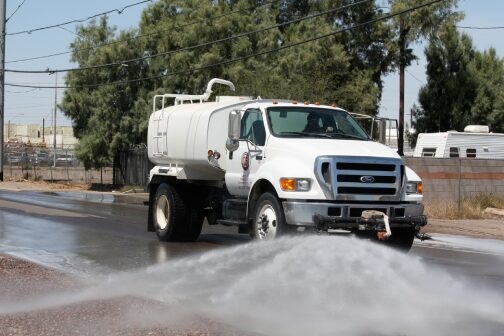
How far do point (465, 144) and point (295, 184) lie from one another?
19.3 meters

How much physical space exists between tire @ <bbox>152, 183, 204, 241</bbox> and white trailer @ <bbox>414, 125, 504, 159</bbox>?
1578 centimetres

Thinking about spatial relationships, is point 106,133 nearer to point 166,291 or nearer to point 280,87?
point 280,87

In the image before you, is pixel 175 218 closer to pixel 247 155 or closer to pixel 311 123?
pixel 247 155

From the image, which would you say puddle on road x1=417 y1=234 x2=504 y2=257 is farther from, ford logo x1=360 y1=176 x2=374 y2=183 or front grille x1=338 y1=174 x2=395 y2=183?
ford logo x1=360 y1=176 x2=374 y2=183

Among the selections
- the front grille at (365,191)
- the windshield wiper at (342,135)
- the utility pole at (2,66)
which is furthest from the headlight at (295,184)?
the utility pole at (2,66)

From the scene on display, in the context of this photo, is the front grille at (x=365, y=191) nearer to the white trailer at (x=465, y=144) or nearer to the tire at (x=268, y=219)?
the tire at (x=268, y=219)

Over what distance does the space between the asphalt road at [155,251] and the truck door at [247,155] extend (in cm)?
101

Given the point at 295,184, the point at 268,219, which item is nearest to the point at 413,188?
the point at 295,184

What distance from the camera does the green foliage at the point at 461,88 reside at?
3975 centimetres

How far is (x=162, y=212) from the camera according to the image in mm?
14531

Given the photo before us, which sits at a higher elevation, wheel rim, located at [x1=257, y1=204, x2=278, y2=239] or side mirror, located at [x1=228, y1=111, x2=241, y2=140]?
side mirror, located at [x1=228, y1=111, x2=241, y2=140]

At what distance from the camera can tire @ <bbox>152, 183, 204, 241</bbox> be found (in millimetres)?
13883

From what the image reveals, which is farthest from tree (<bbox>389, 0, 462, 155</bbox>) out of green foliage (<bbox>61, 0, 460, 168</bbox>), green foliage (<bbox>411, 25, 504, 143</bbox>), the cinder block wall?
the cinder block wall

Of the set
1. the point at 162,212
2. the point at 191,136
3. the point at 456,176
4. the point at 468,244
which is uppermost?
the point at 191,136
